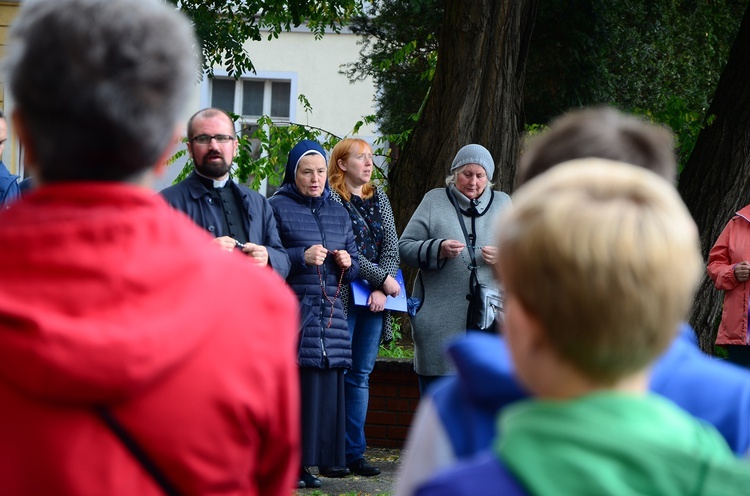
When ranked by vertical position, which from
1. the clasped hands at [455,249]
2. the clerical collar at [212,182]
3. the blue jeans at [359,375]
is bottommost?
the blue jeans at [359,375]

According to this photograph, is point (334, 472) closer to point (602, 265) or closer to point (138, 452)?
point (138, 452)

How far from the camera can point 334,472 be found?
7.12 metres

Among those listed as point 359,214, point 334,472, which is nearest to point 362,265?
point 359,214

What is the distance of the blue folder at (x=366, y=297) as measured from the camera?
281 inches

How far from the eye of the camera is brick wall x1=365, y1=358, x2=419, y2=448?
8570 mm

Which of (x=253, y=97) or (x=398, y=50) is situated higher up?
(x=398, y=50)

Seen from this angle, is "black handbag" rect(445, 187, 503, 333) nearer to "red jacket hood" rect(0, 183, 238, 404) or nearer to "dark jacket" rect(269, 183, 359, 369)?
"dark jacket" rect(269, 183, 359, 369)

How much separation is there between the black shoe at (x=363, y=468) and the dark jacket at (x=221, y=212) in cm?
186

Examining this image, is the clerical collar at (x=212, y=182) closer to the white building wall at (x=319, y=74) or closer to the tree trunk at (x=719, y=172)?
the tree trunk at (x=719, y=172)

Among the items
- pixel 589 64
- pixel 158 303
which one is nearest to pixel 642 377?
pixel 158 303

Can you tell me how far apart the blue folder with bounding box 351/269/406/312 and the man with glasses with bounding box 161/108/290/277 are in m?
1.30

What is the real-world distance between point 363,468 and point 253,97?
2026 centimetres

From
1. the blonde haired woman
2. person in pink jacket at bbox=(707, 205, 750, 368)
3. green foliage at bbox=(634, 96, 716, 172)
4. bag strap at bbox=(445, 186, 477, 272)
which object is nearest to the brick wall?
the blonde haired woman

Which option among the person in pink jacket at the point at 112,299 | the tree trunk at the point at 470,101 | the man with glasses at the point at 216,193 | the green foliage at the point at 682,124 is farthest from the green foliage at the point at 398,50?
the person in pink jacket at the point at 112,299
